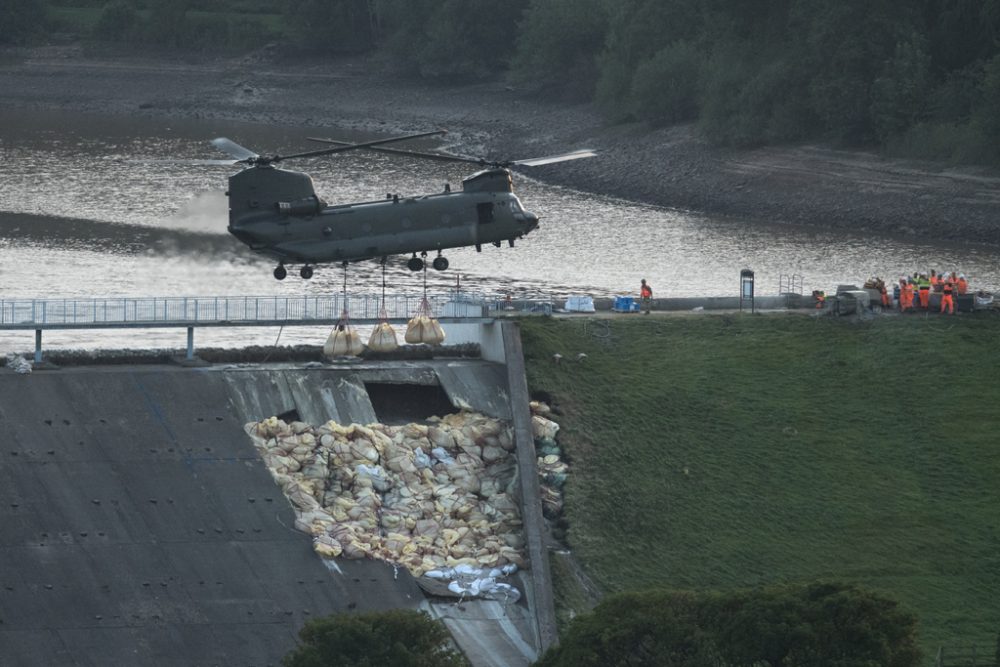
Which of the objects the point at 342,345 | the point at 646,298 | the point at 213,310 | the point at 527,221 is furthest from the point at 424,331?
the point at 646,298

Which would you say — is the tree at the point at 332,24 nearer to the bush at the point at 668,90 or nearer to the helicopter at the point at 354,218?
the bush at the point at 668,90

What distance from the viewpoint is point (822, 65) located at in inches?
4060

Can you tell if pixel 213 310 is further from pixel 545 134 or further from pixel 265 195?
pixel 545 134

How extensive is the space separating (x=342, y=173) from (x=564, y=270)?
951 inches

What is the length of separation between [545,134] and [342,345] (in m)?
69.3

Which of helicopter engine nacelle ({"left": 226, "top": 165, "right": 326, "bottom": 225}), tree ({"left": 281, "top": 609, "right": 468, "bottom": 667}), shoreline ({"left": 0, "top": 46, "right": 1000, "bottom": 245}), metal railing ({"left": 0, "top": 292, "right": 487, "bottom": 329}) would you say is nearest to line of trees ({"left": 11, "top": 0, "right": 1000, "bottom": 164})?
shoreline ({"left": 0, "top": 46, "right": 1000, "bottom": 245})

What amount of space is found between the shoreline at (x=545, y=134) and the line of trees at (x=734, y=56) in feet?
5.88

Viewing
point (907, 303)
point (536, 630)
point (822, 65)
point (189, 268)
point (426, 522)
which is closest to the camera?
point (536, 630)

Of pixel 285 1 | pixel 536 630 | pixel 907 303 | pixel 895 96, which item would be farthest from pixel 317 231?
pixel 285 1

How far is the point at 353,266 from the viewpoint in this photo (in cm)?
7106

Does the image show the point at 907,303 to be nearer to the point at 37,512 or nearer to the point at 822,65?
the point at 37,512

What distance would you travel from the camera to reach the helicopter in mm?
46688

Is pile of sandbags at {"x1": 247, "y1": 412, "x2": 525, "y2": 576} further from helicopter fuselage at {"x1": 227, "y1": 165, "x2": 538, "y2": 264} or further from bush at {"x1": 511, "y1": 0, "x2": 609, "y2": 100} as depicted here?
bush at {"x1": 511, "y1": 0, "x2": 609, "y2": 100}

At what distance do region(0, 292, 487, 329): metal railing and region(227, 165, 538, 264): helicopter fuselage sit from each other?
260 centimetres
